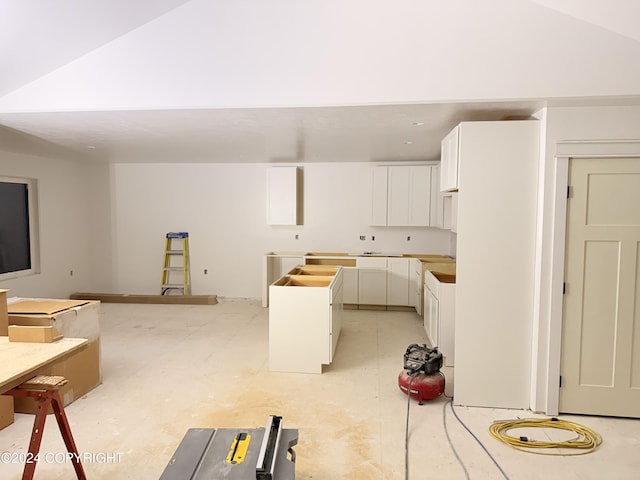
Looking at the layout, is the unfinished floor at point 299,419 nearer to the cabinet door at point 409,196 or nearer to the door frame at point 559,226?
the door frame at point 559,226

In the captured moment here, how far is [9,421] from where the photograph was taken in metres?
3.19

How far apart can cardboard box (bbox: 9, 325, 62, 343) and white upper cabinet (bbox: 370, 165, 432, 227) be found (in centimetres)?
519

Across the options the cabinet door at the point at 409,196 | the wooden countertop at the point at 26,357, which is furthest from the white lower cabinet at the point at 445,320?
the wooden countertop at the point at 26,357

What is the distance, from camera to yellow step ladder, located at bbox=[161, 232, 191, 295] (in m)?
7.49

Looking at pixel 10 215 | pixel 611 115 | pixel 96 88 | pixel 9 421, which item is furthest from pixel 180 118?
pixel 10 215

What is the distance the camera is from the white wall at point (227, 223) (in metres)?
7.25

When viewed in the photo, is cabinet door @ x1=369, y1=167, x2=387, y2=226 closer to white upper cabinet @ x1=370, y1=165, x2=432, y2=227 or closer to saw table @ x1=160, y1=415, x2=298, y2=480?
white upper cabinet @ x1=370, y1=165, x2=432, y2=227

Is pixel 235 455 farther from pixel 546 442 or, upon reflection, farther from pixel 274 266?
pixel 274 266

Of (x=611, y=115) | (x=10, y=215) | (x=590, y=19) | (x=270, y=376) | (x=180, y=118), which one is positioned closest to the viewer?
(x=590, y=19)

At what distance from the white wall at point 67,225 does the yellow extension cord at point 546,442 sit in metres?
6.31

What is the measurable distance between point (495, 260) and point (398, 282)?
10.6 ft

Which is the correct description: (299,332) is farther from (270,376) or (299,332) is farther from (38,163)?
(38,163)

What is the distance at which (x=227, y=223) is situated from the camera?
750cm

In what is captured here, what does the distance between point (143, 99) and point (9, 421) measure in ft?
8.86
